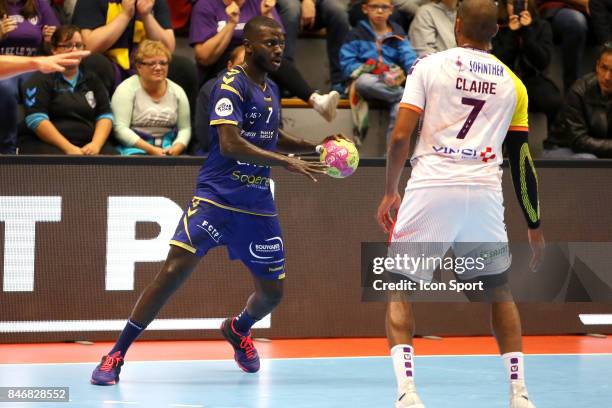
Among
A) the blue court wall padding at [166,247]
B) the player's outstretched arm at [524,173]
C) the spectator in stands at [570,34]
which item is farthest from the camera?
the spectator in stands at [570,34]

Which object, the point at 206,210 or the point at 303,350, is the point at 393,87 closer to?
the point at 303,350

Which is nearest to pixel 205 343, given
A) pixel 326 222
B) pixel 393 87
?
pixel 326 222

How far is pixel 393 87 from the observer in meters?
9.80

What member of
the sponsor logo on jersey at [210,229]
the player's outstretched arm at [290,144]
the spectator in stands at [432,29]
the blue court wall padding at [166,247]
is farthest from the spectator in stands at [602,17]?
the sponsor logo on jersey at [210,229]

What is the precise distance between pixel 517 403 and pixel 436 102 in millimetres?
1540

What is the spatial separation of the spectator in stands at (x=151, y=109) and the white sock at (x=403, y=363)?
408 centimetres

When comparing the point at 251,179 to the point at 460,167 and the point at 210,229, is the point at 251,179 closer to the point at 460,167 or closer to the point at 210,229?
the point at 210,229

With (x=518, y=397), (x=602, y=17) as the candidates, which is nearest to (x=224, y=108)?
(x=518, y=397)

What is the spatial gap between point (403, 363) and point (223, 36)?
513 cm

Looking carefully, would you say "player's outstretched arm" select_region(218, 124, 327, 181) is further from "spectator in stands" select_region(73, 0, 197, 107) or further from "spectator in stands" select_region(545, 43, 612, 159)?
"spectator in stands" select_region(545, 43, 612, 159)

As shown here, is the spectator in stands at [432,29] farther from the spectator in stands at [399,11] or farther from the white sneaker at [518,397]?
the white sneaker at [518,397]

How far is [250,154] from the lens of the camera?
6.13 metres

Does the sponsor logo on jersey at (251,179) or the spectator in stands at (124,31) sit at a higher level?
the spectator in stands at (124,31)

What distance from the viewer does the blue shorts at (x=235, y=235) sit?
648 centimetres
